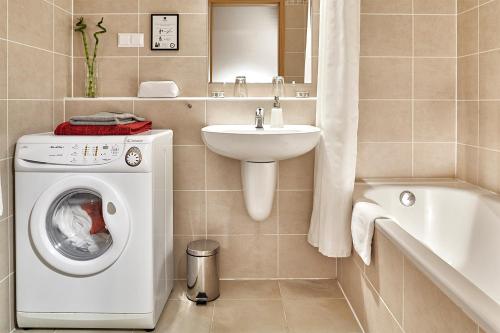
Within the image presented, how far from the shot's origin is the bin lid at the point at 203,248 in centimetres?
245

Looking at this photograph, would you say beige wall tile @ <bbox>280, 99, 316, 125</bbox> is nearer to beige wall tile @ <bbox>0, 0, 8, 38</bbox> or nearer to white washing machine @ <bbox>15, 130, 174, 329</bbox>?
white washing machine @ <bbox>15, 130, 174, 329</bbox>

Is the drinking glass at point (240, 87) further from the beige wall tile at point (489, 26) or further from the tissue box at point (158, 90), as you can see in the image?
the beige wall tile at point (489, 26)

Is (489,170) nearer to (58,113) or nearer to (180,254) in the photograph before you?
A: (180,254)

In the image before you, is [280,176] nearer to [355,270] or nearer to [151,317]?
[355,270]

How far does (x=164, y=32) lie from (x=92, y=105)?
59 centimetres

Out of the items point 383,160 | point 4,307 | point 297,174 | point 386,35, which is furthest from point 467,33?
point 4,307

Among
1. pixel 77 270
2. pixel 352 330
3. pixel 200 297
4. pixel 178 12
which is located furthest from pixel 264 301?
pixel 178 12

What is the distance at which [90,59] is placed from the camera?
276 cm

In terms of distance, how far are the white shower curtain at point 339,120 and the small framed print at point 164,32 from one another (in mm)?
871

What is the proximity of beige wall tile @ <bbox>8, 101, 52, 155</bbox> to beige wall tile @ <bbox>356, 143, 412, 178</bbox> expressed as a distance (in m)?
1.70

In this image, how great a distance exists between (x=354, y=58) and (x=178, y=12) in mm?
1062

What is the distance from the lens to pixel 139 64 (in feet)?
9.04

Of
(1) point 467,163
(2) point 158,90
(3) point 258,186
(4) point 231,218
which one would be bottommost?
(4) point 231,218

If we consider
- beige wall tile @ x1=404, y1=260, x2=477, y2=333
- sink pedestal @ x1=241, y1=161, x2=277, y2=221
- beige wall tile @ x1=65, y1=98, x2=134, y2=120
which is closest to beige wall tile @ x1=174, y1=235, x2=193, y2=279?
sink pedestal @ x1=241, y1=161, x2=277, y2=221
